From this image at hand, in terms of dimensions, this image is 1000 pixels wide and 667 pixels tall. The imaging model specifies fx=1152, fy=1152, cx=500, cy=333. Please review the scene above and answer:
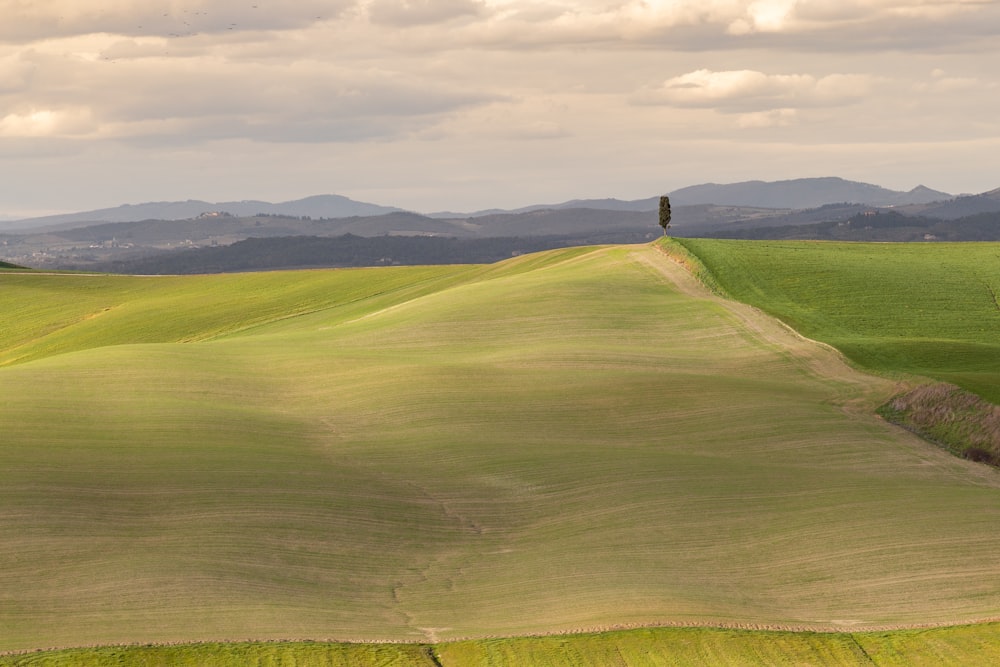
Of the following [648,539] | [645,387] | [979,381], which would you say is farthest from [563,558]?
[979,381]

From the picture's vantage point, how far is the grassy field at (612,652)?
25.5 meters

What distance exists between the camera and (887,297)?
75188 mm

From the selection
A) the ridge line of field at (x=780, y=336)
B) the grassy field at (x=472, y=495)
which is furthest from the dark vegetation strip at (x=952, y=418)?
the ridge line of field at (x=780, y=336)

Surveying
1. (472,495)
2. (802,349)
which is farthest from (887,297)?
(472,495)

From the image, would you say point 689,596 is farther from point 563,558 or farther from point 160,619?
point 160,619

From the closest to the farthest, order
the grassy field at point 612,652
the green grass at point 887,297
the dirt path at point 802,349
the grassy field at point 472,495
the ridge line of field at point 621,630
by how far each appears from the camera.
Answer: the grassy field at point 612,652 → the ridge line of field at point 621,630 → the grassy field at point 472,495 → the dirt path at point 802,349 → the green grass at point 887,297

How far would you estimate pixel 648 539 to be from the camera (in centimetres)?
3388

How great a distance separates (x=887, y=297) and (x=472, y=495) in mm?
46669

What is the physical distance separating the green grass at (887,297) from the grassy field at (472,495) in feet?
14.4

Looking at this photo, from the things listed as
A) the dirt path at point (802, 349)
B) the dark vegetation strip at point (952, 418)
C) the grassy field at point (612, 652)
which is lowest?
the grassy field at point (612, 652)

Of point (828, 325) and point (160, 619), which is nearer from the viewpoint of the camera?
point (160, 619)

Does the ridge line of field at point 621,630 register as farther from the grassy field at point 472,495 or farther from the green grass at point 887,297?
the green grass at point 887,297

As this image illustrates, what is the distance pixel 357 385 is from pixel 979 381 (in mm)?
28013

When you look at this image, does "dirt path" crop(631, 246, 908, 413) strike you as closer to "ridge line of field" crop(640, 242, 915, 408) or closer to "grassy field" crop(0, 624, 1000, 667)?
"ridge line of field" crop(640, 242, 915, 408)
